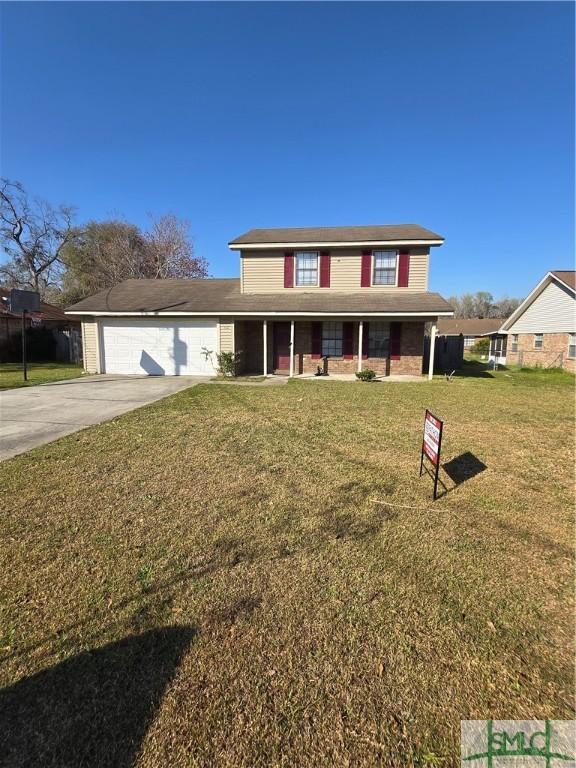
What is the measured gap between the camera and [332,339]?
50.4 feet

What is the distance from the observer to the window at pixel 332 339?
49.9ft

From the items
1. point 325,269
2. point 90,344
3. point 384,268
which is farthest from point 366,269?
point 90,344

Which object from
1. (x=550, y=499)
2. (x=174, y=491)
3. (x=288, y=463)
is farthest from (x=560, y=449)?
(x=174, y=491)

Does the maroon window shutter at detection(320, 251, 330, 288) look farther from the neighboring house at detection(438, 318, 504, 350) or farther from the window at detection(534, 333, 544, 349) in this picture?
the neighboring house at detection(438, 318, 504, 350)

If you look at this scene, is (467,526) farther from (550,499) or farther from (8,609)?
(8,609)

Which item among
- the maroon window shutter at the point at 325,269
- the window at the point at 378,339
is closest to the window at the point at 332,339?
the window at the point at 378,339

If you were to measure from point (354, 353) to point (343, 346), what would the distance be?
0.54 metres

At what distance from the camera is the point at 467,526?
3.51 meters

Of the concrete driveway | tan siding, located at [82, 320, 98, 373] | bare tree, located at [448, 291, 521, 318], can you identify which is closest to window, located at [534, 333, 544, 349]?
the concrete driveway

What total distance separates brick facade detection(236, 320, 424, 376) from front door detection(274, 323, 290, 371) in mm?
231

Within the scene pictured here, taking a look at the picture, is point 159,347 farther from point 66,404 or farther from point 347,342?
point 347,342

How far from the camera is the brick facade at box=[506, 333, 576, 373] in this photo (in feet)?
67.2

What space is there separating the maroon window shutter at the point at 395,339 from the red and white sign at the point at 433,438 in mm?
11199

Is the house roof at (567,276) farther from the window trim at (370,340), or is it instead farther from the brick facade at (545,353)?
the window trim at (370,340)
